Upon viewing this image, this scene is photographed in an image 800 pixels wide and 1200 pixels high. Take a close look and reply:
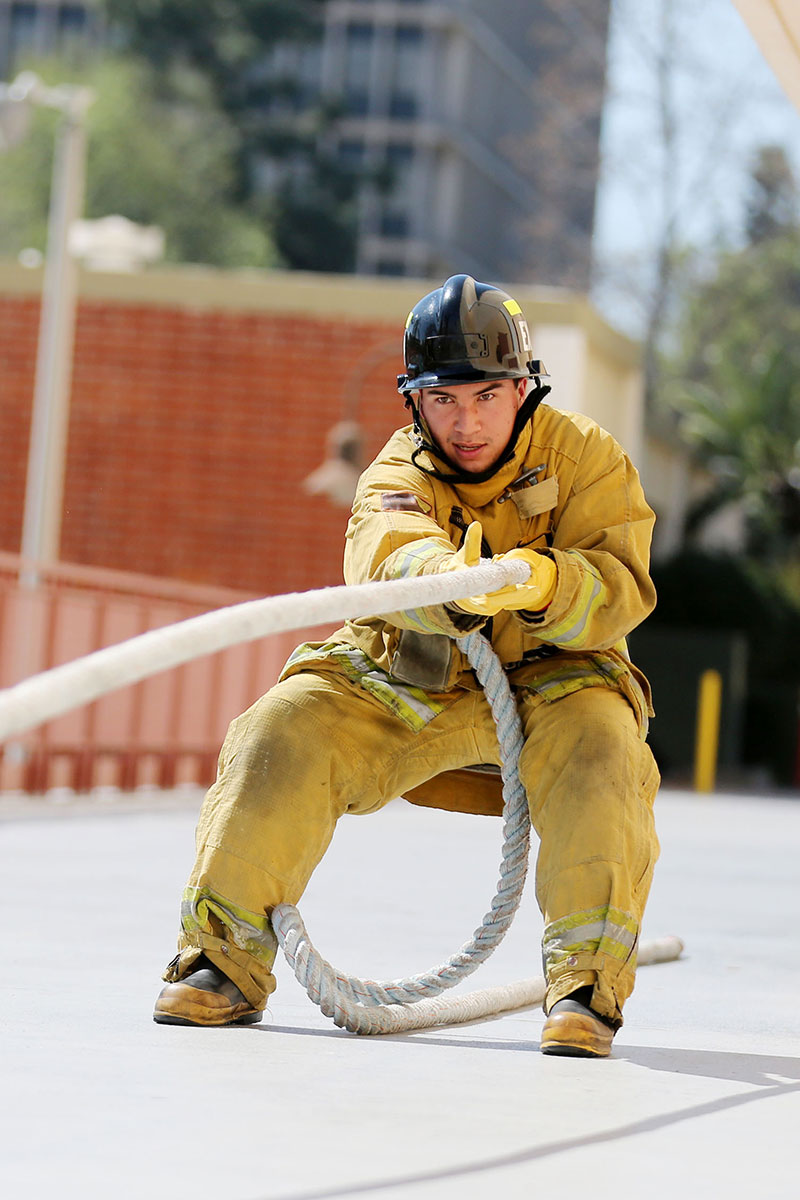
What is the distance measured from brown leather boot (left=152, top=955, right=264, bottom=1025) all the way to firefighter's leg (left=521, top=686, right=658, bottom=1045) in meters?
0.68

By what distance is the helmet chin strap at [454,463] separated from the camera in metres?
4.93

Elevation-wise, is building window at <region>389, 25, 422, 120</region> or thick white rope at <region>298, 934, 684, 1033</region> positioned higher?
building window at <region>389, 25, 422, 120</region>

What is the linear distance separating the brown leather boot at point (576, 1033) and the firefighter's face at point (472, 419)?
126cm

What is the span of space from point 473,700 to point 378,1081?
1190 mm

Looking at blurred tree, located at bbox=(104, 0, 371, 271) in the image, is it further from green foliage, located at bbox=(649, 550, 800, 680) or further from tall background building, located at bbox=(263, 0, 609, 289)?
green foliage, located at bbox=(649, 550, 800, 680)

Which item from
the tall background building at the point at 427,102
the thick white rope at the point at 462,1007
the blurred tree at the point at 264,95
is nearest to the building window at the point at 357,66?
the tall background building at the point at 427,102

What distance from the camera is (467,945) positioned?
5.04m

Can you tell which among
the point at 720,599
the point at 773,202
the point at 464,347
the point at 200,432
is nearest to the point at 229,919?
the point at 464,347

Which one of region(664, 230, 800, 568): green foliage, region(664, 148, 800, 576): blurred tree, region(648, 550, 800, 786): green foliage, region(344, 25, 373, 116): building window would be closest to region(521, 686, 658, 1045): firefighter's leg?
region(648, 550, 800, 786): green foliage

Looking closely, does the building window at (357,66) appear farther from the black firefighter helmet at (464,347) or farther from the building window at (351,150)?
the black firefighter helmet at (464,347)

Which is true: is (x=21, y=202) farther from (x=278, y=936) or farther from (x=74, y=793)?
(x=278, y=936)

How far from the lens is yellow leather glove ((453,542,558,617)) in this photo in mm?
4418

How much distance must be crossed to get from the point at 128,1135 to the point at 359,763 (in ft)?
5.23

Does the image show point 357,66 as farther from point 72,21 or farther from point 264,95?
point 264,95
